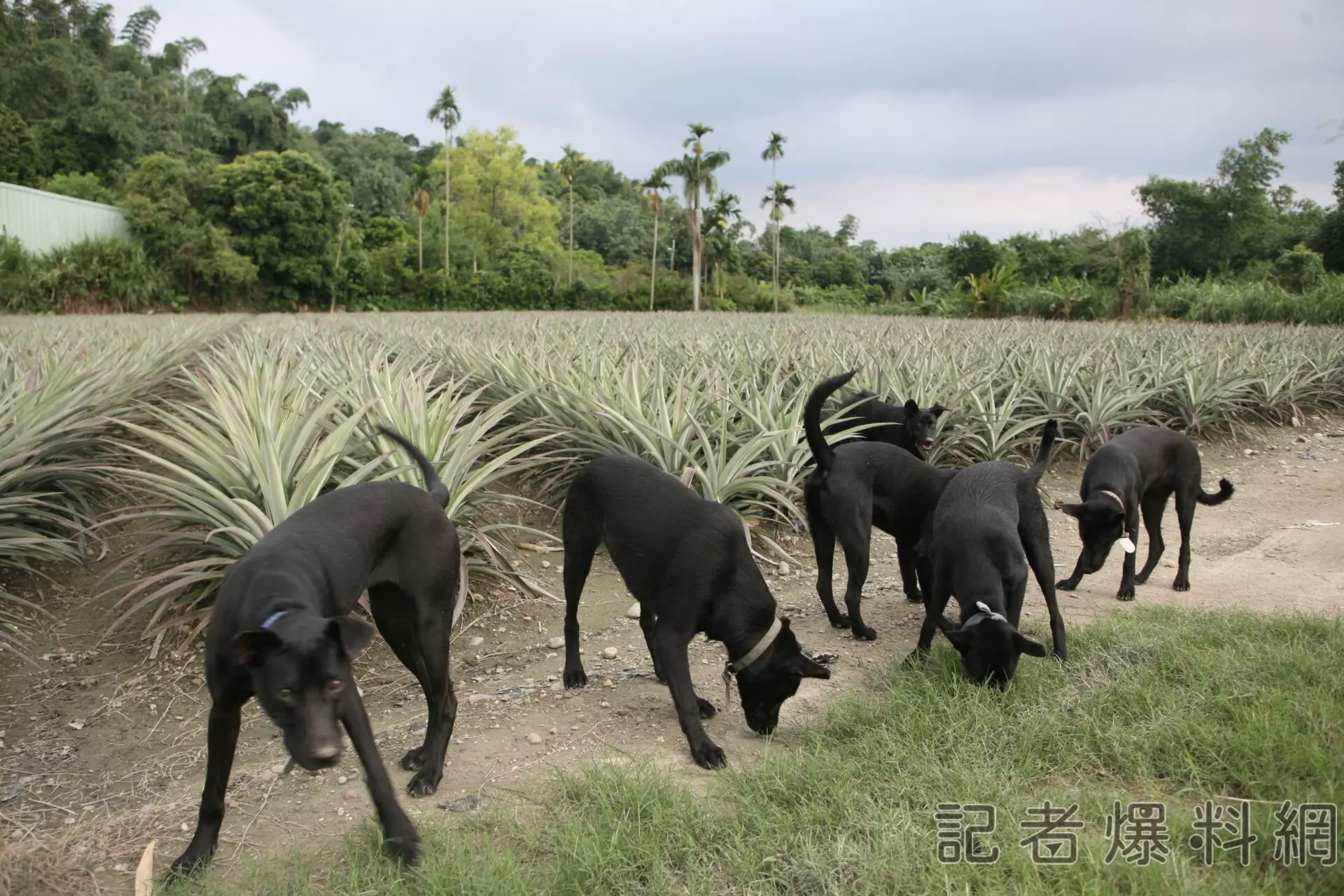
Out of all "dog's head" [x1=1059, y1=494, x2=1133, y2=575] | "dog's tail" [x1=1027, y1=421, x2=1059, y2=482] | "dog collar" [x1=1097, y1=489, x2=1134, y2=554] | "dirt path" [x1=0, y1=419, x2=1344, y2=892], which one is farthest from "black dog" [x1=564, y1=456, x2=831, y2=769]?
"dog's head" [x1=1059, y1=494, x2=1133, y2=575]

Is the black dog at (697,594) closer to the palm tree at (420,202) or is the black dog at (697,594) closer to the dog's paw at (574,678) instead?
the dog's paw at (574,678)

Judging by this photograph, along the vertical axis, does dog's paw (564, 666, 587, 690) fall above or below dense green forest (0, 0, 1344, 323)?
below

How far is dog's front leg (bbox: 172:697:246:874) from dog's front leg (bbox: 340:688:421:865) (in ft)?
0.93

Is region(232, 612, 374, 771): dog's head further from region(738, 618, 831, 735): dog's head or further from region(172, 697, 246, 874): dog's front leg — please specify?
region(738, 618, 831, 735): dog's head

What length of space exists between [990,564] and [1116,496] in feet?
4.24

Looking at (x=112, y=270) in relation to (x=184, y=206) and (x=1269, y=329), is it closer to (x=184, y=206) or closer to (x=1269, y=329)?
(x=184, y=206)

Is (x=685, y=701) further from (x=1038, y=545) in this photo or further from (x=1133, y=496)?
(x=1133, y=496)

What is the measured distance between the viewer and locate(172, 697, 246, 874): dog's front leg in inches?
78.5

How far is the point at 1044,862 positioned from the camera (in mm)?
1935

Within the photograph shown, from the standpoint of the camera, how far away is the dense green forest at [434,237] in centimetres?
2622

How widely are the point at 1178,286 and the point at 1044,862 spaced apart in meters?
25.7

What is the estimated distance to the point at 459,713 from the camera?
120 inches

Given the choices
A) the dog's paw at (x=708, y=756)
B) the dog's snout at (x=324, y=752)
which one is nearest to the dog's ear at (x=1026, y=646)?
the dog's paw at (x=708, y=756)

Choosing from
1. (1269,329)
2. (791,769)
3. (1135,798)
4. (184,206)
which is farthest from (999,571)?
(184,206)
